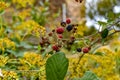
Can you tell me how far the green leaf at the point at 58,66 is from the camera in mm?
911

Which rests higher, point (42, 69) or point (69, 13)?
point (42, 69)

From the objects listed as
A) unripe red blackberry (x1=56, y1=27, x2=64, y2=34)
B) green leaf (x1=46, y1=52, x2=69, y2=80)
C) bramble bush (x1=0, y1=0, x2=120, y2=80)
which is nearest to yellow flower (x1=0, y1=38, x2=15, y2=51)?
bramble bush (x1=0, y1=0, x2=120, y2=80)

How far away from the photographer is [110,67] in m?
1.57

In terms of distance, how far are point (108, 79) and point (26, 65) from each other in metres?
0.34

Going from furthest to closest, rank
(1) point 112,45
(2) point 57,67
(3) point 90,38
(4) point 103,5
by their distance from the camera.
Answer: (4) point 103,5 → (1) point 112,45 → (3) point 90,38 → (2) point 57,67

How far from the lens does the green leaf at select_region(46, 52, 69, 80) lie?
91 centimetres

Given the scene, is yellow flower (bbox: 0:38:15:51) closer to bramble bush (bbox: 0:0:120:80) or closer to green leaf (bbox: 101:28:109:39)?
bramble bush (bbox: 0:0:120:80)

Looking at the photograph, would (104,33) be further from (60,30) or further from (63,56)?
(63,56)

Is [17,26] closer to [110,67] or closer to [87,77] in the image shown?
[110,67]

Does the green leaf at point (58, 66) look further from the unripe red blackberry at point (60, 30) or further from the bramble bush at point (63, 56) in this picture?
the unripe red blackberry at point (60, 30)

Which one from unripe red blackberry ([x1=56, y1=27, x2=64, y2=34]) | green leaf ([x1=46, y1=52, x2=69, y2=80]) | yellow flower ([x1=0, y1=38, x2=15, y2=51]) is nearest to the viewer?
green leaf ([x1=46, y1=52, x2=69, y2=80])

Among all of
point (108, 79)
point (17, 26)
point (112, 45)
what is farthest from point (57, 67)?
point (17, 26)

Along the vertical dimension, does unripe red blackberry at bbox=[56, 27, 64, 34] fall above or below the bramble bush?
above

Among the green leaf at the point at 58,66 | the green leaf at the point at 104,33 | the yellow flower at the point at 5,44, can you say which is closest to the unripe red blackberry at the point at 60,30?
the green leaf at the point at 104,33
